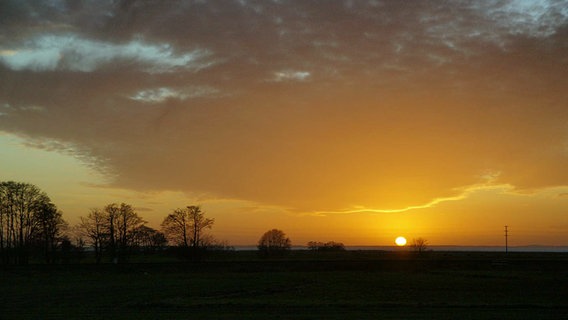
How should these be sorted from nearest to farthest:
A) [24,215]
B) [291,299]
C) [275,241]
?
[291,299]
[24,215]
[275,241]

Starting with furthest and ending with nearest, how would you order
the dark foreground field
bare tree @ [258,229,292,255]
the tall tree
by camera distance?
bare tree @ [258,229,292,255]
the tall tree
the dark foreground field

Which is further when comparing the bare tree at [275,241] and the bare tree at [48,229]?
the bare tree at [275,241]

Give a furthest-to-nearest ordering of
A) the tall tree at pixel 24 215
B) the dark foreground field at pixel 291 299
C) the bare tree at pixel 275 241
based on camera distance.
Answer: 1. the bare tree at pixel 275 241
2. the tall tree at pixel 24 215
3. the dark foreground field at pixel 291 299

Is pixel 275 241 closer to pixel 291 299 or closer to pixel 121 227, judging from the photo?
pixel 121 227

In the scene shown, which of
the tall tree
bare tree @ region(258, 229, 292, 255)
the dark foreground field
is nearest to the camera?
the dark foreground field

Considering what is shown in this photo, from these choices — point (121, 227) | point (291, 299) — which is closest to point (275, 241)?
point (121, 227)

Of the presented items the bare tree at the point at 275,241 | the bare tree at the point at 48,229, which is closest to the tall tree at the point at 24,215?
the bare tree at the point at 48,229

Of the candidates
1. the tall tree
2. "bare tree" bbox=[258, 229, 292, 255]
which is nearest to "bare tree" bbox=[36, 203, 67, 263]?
the tall tree

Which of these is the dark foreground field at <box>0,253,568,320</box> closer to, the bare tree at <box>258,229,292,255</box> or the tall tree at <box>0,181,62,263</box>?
the tall tree at <box>0,181,62,263</box>

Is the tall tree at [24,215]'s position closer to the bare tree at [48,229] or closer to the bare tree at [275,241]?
the bare tree at [48,229]

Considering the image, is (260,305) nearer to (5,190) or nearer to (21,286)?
(21,286)

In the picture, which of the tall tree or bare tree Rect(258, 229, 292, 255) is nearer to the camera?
the tall tree

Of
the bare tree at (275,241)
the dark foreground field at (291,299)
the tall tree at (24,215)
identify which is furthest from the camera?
the bare tree at (275,241)

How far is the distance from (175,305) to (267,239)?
377ft
